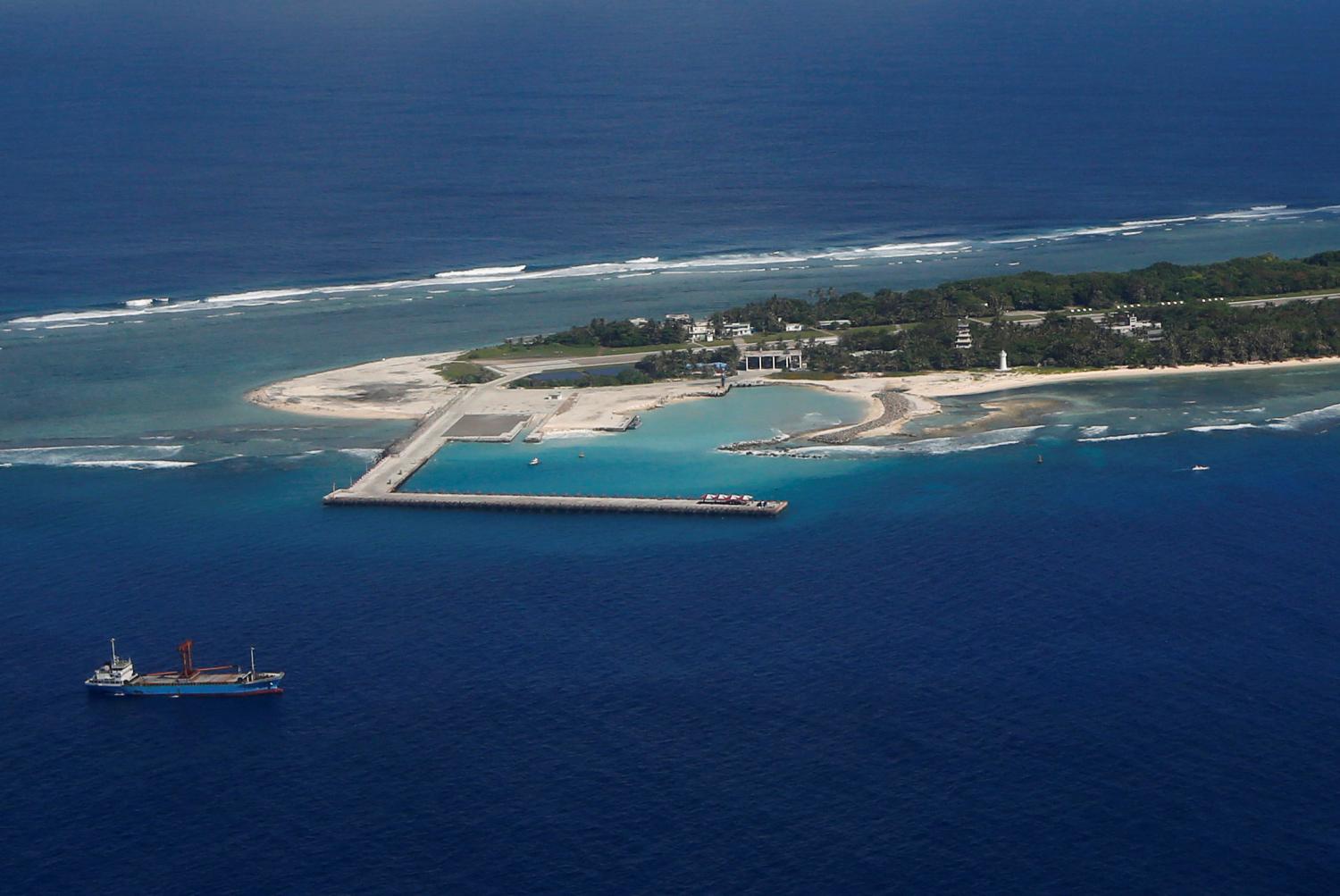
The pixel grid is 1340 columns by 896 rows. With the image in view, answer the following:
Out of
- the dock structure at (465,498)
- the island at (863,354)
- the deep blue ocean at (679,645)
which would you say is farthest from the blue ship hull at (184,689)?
the island at (863,354)

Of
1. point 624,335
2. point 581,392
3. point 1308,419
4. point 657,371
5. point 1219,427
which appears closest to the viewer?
point 1219,427

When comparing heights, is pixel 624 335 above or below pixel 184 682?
above

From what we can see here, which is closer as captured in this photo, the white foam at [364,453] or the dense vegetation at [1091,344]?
the white foam at [364,453]

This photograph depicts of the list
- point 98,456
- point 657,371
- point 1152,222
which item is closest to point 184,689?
point 98,456

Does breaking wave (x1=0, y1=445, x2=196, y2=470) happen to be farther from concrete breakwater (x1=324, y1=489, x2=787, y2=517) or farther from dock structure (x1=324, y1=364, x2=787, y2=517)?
concrete breakwater (x1=324, y1=489, x2=787, y2=517)

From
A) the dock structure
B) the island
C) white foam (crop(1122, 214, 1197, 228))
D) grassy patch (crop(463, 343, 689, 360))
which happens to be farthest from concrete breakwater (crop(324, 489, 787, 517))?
white foam (crop(1122, 214, 1197, 228))

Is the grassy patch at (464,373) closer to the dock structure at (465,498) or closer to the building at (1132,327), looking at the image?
the dock structure at (465,498)

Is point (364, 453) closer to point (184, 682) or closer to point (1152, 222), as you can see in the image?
point (184, 682)

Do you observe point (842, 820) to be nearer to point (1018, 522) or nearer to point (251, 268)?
point (1018, 522)
